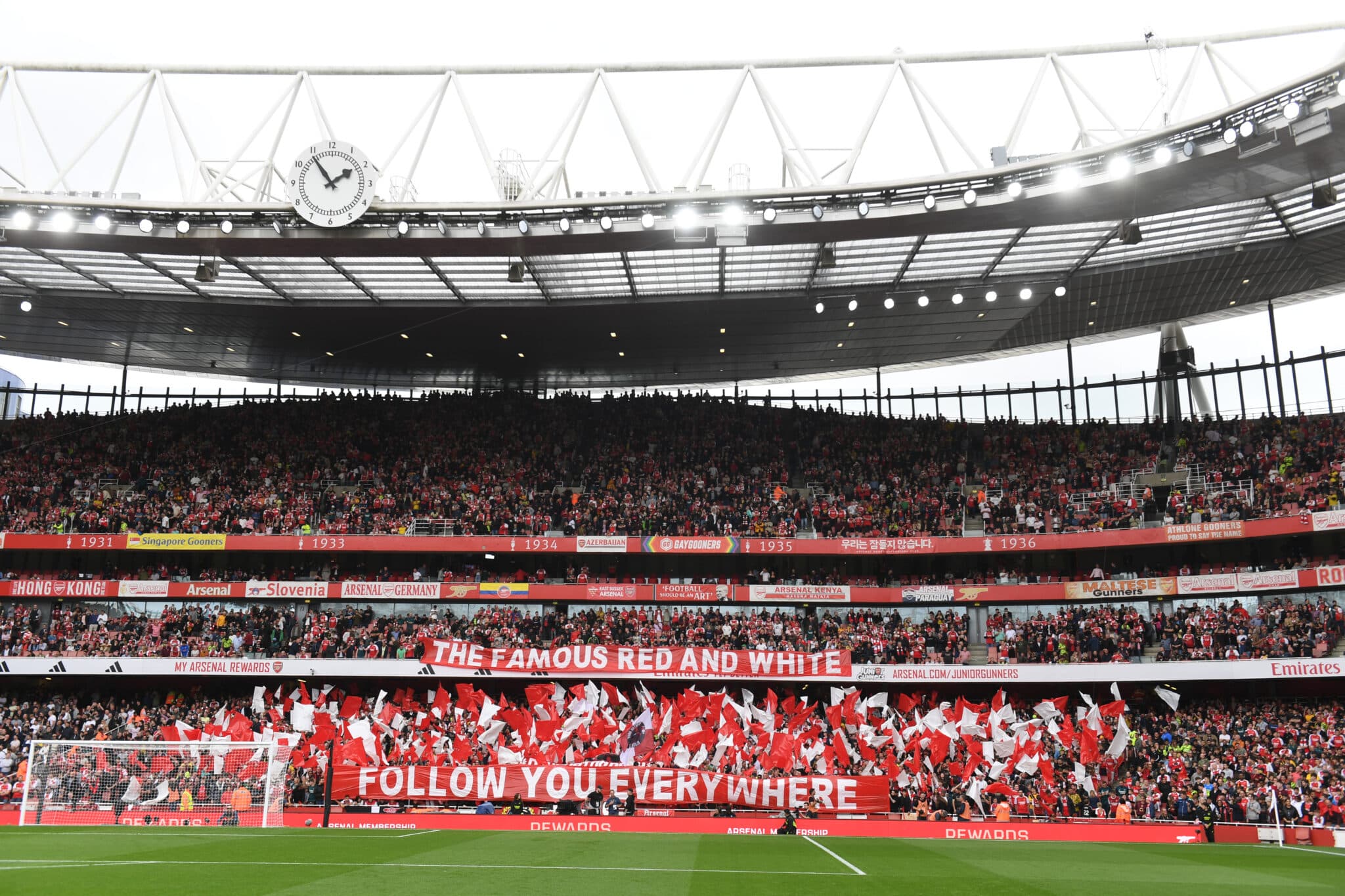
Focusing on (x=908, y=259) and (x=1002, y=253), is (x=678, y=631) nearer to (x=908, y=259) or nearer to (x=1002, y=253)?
(x=908, y=259)

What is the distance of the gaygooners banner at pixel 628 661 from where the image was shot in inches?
1319

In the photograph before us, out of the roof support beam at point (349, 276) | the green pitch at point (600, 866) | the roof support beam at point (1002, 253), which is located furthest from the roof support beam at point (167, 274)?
the roof support beam at point (1002, 253)

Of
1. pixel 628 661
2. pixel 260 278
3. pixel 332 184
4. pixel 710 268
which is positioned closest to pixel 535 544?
pixel 628 661

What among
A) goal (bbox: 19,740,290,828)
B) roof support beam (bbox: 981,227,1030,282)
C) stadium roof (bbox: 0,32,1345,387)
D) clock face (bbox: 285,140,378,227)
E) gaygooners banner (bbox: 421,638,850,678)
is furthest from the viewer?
roof support beam (bbox: 981,227,1030,282)

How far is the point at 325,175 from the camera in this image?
3011cm

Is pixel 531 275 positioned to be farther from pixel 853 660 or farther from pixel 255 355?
pixel 255 355

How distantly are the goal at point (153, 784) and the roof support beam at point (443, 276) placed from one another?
16.4 meters

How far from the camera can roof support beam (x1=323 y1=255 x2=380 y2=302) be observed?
119ft

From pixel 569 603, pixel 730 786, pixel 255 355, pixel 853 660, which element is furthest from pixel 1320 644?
pixel 255 355

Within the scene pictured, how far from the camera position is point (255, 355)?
51688 millimetres

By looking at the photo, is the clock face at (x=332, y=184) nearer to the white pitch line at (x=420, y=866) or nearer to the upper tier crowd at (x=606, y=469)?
the upper tier crowd at (x=606, y=469)

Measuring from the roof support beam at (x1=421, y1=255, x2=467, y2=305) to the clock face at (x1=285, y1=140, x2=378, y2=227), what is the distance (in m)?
3.34

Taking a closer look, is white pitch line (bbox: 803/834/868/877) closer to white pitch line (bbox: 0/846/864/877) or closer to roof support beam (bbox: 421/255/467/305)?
white pitch line (bbox: 0/846/864/877)

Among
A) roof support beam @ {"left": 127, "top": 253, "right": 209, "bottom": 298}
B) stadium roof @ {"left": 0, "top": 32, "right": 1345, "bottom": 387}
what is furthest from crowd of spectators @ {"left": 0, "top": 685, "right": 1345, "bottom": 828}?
roof support beam @ {"left": 127, "top": 253, "right": 209, "bottom": 298}
